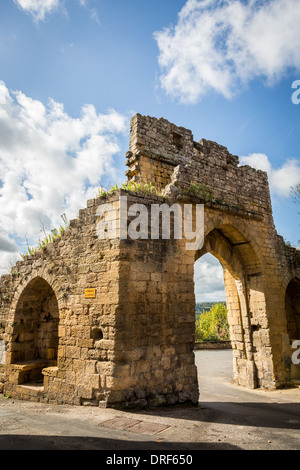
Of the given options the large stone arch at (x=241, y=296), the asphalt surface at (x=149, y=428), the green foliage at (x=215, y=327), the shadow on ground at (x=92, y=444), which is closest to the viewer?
the shadow on ground at (x=92, y=444)

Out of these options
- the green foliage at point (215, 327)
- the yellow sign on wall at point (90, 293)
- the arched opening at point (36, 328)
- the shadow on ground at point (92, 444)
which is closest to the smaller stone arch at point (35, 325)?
the arched opening at point (36, 328)

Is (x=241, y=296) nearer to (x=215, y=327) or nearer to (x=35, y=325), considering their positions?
(x=35, y=325)

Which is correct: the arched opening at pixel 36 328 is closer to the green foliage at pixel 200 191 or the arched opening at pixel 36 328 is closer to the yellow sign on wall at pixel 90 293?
the yellow sign on wall at pixel 90 293

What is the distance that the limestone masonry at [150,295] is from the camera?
5512mm

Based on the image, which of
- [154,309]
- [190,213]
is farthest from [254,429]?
[190,213]

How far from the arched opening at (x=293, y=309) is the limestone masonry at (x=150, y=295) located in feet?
0.11

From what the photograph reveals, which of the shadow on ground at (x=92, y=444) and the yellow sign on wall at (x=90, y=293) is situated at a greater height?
the yellow sign on wall at (x=90, y=293)

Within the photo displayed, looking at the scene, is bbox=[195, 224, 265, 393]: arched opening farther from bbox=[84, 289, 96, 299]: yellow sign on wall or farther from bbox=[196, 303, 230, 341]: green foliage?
bbox=[196, 303, 230, 341]: green foliage

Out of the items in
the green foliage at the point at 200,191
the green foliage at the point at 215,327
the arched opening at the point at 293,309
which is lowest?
the green foliage at the point at 215,327

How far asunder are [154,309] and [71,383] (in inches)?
84.4

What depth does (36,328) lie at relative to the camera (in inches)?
320

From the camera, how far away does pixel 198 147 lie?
898 centimetres

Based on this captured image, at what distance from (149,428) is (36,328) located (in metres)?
4.90

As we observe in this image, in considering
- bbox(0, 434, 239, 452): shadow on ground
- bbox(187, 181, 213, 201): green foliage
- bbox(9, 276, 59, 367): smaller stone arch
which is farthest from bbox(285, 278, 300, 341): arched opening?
bbox(9, 276, 59, 367): smaller stone arch
